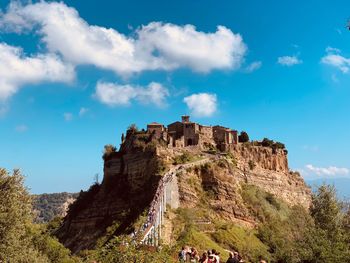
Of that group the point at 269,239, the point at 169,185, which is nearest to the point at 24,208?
the point at 169,185

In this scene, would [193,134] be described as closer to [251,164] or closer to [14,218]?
[251,164]

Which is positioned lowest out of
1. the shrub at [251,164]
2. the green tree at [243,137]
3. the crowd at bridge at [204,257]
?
the crowd at bridge at [204,257]

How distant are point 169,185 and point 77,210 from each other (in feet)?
A: 67.1

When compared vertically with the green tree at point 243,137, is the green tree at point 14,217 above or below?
below

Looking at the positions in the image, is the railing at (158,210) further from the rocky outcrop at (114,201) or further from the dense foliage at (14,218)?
the dense foliage at (14,218)

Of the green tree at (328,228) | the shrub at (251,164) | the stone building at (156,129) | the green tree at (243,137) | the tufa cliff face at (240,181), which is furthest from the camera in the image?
the green tree at (243,137)

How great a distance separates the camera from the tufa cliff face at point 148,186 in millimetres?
43250

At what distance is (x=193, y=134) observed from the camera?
2210 inches

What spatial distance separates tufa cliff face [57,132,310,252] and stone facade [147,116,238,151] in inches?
54.4

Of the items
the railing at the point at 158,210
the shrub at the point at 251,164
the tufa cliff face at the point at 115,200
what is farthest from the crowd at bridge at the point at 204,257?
the shrub at the point at 251,164

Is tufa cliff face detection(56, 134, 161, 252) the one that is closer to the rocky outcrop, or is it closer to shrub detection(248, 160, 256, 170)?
the rocky outcrop

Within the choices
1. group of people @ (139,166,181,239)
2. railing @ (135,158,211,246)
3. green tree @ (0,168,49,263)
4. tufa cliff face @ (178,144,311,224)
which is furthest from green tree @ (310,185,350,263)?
green tree @ (0,168,49,263)

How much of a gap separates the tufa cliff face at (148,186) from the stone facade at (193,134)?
4.53 ft

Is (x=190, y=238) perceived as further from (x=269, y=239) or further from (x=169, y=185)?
(x=269, y=239)
